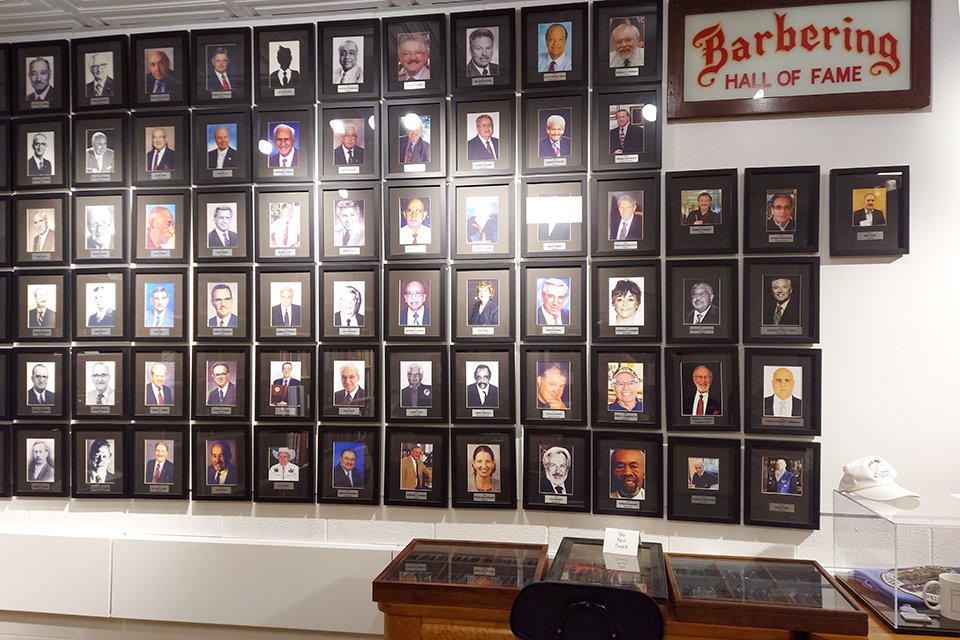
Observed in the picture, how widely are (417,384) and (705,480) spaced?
46.8 inches

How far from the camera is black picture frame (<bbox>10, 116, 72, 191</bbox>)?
112 inches

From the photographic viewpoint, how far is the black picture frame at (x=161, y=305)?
109 inches

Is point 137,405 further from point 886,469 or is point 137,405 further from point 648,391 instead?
point 886,469

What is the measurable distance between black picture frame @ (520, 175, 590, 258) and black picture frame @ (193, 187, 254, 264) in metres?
1.16

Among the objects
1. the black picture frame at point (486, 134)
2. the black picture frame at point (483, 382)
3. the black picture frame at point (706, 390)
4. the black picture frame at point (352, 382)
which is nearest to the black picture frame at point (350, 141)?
the black picture frame at point (486, 134)

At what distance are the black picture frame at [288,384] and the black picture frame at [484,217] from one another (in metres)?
0.78

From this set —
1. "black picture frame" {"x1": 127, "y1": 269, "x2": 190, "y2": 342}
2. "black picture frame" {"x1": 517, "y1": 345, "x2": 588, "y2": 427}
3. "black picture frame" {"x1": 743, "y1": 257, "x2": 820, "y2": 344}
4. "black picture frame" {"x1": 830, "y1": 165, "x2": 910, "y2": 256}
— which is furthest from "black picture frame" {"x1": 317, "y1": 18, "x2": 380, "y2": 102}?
"black picture frame" {"x1": 830, "y1": 165, "x2": 910, "y2": 256}

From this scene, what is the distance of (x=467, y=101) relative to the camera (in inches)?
103

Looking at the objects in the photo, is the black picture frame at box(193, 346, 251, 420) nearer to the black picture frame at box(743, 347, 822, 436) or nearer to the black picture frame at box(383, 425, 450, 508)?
the black picture frame at box(383, 425, 450, 508)

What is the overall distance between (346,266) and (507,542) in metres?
1.30

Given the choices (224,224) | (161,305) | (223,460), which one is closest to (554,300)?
(224,224)

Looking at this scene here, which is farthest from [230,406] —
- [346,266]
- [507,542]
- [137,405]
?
[507,542]

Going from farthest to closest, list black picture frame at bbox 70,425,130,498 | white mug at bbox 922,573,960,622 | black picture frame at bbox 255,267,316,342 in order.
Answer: black picture frame at bbox 70,425,130,498
black picture frame at bbox 255,267,316,342
white mug at bbox 922,573,960,622

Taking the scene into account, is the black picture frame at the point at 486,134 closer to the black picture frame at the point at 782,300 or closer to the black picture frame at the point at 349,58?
the black picture frame at the point at 349,58
